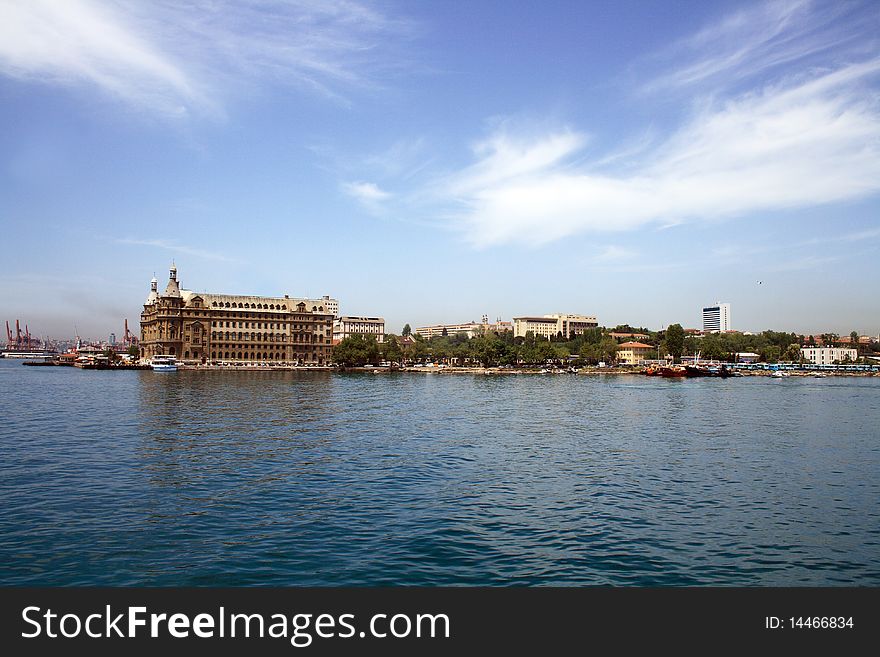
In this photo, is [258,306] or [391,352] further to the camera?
[258,306]

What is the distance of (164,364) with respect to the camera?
146250 mm

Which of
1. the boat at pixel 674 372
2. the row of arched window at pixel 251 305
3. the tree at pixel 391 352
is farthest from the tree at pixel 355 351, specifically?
the boat at pixel 674 372

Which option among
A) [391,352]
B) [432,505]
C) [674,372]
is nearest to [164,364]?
[391,352]

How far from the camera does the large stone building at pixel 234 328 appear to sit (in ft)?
545

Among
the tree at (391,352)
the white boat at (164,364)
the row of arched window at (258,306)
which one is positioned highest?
the row of arched window at (258,306)

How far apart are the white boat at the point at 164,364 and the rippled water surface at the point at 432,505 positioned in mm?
109618

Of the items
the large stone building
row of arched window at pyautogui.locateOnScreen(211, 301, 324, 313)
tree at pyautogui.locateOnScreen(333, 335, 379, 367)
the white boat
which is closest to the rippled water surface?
the white boat

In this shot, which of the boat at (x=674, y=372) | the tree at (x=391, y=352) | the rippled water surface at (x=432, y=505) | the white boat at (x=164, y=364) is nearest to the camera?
the rippled water surface at (x=432, y=505)

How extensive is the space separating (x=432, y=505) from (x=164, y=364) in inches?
5553

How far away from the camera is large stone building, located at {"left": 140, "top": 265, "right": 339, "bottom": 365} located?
166 metres

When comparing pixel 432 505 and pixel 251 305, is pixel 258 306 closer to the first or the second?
pixel 251 305

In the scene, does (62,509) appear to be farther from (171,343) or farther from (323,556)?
(171,343)

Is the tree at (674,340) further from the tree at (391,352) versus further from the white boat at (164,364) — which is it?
the white boat at (164,364)

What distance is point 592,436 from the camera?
121 ft
